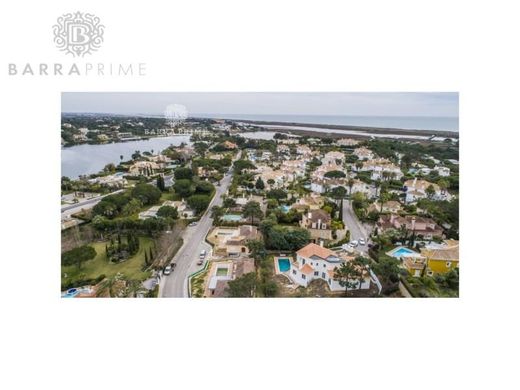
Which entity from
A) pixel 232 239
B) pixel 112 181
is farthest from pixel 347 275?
pixel 112 181

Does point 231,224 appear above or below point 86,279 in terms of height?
above

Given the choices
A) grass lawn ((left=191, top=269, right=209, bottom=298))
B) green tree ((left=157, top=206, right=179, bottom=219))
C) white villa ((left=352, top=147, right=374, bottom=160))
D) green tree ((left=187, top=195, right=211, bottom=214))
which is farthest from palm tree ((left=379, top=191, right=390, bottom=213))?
green tree ((left=157, top=206, right=179, bottom=219))

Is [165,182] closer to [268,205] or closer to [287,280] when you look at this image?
[268,205]

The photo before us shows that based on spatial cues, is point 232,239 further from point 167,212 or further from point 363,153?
point 363,153

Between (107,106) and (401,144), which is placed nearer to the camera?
(107,106)

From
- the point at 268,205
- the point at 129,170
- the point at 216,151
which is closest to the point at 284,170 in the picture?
the point at 216,151
